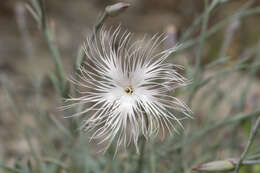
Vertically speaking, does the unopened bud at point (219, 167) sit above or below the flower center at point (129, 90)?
below

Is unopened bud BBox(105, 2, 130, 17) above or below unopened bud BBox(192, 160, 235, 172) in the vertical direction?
above

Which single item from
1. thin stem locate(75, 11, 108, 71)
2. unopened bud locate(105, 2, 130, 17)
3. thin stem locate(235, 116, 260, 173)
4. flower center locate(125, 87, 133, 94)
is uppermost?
unopened bud locate(105, 2, 130, 17)

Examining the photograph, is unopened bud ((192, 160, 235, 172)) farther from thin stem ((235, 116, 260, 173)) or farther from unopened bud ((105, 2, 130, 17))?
unopened bud ((105, 2, 130, 17))

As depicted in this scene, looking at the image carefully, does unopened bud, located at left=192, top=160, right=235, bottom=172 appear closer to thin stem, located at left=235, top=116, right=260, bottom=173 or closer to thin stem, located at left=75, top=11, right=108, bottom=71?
thin stem, located at left=235, top=116, right=260, bottom=173

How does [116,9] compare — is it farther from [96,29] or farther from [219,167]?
[219,167]

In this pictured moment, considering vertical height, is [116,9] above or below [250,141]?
above

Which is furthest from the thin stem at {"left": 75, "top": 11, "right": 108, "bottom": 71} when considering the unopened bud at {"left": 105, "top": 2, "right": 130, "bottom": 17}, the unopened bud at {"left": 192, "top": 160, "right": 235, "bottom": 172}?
the unopened bud at {"left": 192, "top": 160, "right": 235, "bottom": 172}

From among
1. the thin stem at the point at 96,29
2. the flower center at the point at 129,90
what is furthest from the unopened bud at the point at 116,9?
the flower center at the point at 129,90

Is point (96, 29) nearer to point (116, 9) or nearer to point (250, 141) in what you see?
point (116, 9)

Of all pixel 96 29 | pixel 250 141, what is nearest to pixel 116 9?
pixel 96 29

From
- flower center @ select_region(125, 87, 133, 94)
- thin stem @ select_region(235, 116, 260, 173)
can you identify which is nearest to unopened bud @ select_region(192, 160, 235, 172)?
thin stem @ select_region(235, 116, 260, 173)

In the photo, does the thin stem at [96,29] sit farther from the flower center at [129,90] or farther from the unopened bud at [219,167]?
the unopened bud at [219,167]

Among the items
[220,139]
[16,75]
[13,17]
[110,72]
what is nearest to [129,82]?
[110,72]
